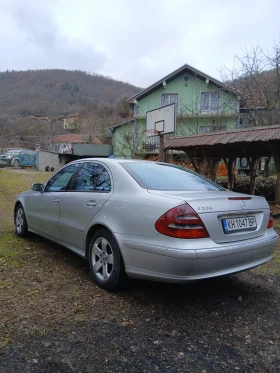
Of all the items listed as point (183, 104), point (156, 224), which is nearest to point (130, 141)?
point (183, 104)

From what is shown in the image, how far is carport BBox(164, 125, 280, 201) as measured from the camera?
7.50 meters

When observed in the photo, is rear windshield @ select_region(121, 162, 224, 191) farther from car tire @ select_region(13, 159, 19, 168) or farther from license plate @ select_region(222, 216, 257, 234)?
car tire @ select_region(13, 159, 19, 168)

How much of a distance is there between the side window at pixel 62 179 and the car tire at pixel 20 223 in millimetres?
999

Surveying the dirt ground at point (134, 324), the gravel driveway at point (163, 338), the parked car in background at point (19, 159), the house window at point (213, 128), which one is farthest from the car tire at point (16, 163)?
the gravel driveway at point (163, 338)

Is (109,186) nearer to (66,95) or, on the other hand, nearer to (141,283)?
(141,283)

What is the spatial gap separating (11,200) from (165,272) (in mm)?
9740

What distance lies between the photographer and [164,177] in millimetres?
3564

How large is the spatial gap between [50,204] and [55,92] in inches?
2932

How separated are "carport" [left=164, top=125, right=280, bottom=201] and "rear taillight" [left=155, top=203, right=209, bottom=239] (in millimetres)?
4963

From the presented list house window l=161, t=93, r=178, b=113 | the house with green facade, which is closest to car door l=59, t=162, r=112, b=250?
the house with green facade

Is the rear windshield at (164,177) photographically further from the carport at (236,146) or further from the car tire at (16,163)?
the car tire at (16,163)

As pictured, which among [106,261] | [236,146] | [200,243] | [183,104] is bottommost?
[106,261]

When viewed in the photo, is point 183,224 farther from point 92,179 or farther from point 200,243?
point 92,179

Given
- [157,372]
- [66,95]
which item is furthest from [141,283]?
[66,95]
